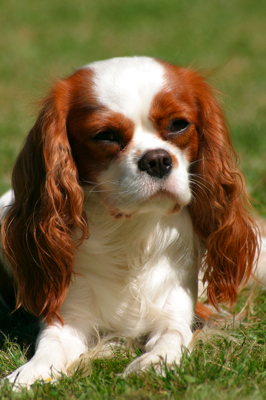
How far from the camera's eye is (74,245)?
2.61 m

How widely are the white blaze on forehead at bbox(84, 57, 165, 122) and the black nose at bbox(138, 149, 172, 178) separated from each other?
0.22 metres

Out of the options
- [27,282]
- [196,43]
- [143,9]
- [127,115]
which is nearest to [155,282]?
[27,282]

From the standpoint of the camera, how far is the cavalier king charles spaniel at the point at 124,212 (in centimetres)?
242

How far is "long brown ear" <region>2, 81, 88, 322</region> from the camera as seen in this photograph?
8.29 feet

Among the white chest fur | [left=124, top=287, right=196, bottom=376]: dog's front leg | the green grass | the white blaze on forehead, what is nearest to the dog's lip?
the white chest fur

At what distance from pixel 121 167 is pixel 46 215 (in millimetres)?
483

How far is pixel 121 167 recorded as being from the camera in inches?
94.8

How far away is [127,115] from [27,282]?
3.51ft

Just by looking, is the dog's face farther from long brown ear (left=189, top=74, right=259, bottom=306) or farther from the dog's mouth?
long brown ear (left=189, top=74, right=259, bottom=306)

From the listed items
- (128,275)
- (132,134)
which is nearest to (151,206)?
(132,134)

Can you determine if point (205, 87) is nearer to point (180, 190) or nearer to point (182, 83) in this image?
point (182, 83)

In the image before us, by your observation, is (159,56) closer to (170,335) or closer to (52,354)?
(170,335)

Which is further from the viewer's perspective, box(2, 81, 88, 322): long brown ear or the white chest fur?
the white chest fur

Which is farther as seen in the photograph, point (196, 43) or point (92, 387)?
point (196, 43)
